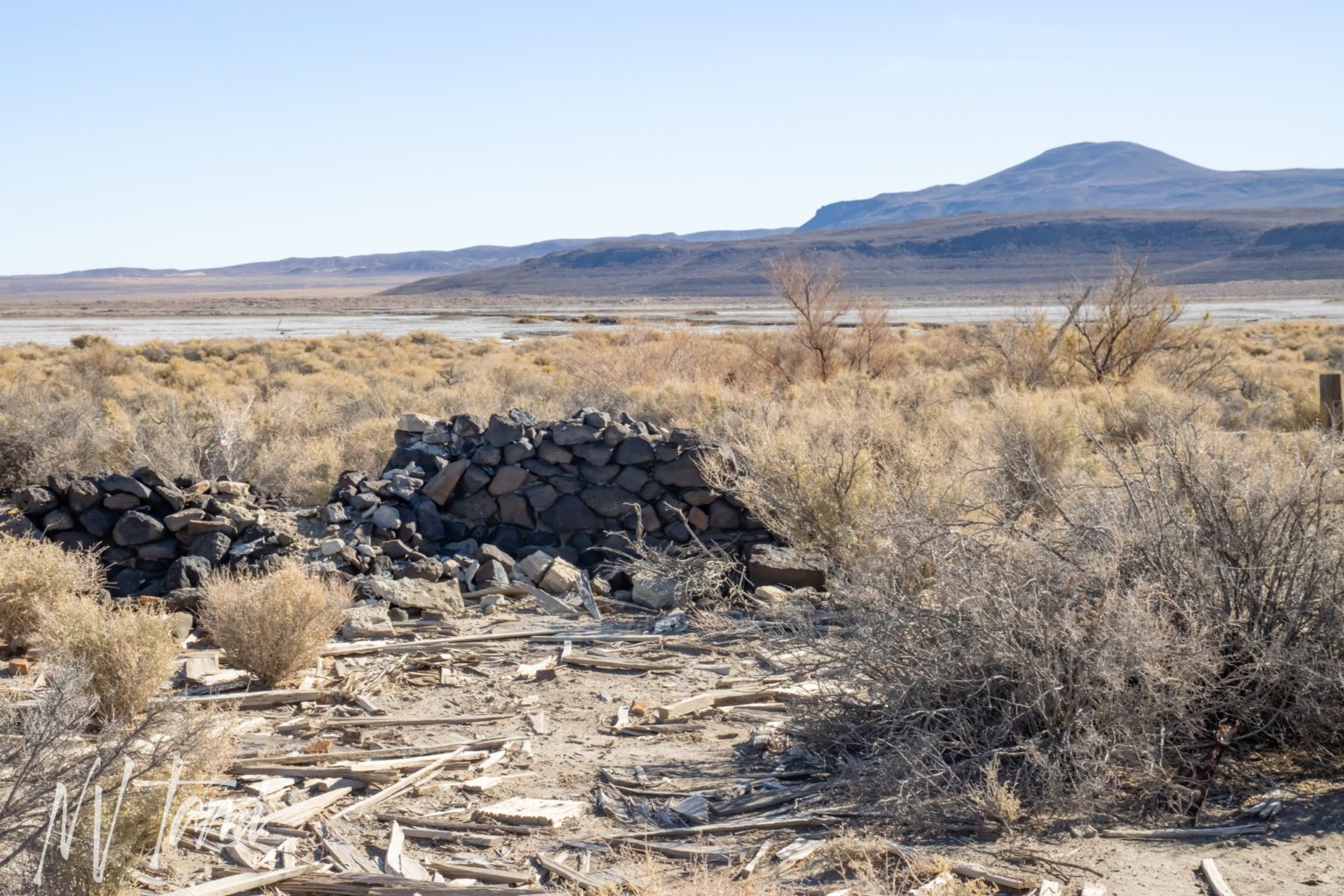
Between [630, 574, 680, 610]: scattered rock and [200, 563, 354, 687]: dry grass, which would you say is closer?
[200, 563, 354, 687]: dry grass

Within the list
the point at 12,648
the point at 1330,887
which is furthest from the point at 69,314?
the point at 1330,887

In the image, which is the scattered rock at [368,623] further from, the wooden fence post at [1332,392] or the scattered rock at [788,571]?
the wooden fence post at [1332,392]

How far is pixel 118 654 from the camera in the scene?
5.95 meters

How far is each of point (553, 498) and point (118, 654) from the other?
546cm

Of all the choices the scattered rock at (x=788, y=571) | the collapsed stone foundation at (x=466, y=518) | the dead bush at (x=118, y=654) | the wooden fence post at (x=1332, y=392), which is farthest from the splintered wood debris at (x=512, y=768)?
the wooden fence post at (x=1332, y=392)

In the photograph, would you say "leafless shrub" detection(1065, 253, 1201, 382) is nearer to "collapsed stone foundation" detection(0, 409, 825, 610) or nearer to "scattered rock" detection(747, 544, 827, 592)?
"collapsed stone foundation" detection(0, 409, 825, 610)

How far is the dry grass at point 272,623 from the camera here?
700cm

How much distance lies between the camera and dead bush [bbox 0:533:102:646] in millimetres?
7770

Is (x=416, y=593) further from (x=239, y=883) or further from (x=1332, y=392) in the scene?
(x=1332, y=392)

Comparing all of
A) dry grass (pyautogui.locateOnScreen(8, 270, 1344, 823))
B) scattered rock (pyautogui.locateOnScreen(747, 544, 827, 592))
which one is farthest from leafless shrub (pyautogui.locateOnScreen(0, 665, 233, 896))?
scattered rock (pyautogui.locateOnScreen(747, 544, 827, 592))

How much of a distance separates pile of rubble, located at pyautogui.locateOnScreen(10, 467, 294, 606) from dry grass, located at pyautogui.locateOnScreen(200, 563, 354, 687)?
102 inches

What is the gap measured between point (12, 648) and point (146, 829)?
4333mm

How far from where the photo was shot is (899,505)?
8.13 m

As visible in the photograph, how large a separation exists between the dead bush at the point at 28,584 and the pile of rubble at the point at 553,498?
2472 millimetres
